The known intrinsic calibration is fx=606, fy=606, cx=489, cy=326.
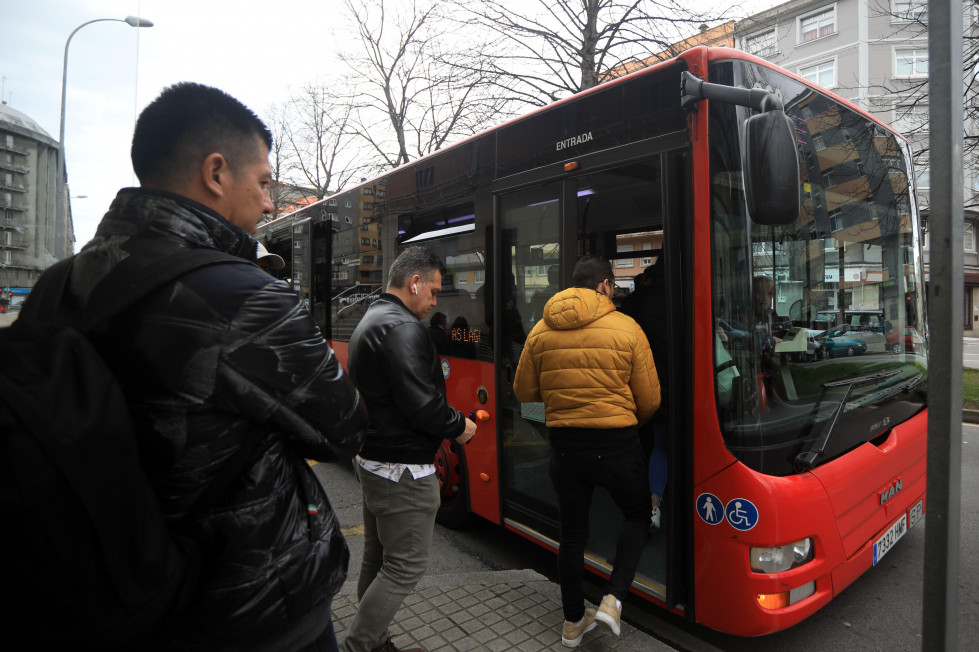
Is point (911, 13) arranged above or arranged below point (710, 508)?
above

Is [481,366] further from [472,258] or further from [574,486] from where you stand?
[574,486]

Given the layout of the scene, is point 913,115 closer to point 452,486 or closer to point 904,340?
point 904,340

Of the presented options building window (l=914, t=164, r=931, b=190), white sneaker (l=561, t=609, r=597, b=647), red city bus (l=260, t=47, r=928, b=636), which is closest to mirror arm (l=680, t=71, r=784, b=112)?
red city bus (l=260, t=47, r=928, b=636)

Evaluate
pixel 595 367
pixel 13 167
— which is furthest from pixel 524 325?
pixel 13 167

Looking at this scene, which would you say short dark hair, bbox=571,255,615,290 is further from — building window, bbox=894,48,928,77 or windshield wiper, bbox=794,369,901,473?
building window, bbox=894,48,928,77

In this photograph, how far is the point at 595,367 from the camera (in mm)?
2928

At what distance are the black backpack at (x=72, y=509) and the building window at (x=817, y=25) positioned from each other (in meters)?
36.7

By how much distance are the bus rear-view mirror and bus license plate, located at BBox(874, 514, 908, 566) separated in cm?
195

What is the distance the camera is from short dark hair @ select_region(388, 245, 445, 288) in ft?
9.61

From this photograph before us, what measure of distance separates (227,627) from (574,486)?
2.10 m

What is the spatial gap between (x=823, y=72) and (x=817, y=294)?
33544mm

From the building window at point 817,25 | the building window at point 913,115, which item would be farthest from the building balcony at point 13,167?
the building window at point 817,25

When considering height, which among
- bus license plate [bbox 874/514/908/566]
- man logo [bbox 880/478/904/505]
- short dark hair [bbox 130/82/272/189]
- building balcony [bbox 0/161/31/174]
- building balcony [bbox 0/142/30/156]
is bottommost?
bus license plate [bbox 874/514/908/566]

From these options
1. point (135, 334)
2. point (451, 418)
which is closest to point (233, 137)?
point (135, 334)
